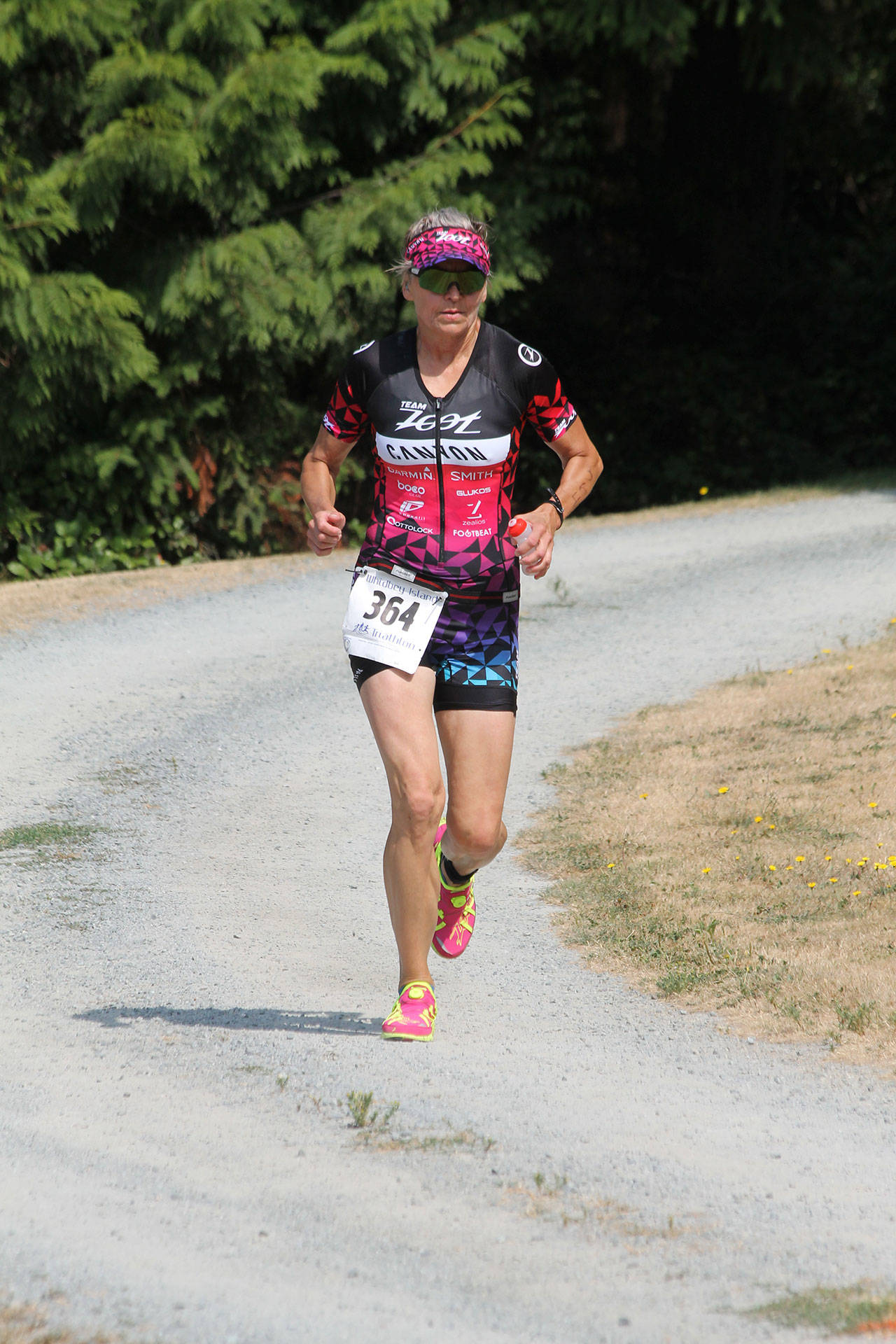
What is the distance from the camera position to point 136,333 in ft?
42.8

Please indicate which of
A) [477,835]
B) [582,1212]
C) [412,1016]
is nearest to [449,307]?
[477,835]

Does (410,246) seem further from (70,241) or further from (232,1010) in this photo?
(70,241)

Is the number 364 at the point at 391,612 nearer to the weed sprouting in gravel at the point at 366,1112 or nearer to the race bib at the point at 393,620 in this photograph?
the race bib at the point at 393,620

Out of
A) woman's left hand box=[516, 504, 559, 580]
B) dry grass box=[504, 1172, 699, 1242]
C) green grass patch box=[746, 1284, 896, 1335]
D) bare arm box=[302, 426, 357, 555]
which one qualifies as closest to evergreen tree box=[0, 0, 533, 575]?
bare arm box=[302, 426, 357, 555]

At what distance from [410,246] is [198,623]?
23.1 ft

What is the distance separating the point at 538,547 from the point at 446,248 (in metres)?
0.93

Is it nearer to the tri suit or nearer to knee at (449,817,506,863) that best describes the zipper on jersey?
the tri suit

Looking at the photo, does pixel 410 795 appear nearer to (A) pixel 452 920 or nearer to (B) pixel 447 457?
(A) pixel 452 920

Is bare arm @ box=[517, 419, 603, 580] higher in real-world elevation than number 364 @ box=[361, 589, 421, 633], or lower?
higher

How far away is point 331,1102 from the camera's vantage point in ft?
13.6

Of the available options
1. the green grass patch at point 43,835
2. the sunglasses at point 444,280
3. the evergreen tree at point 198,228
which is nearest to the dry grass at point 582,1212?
the sunglasses at point 444,280

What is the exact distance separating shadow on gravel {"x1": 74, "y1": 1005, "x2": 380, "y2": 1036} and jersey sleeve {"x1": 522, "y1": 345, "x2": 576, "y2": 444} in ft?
6.49

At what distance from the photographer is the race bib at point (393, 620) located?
4.46 meters

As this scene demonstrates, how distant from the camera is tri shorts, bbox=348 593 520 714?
14.9 ft
